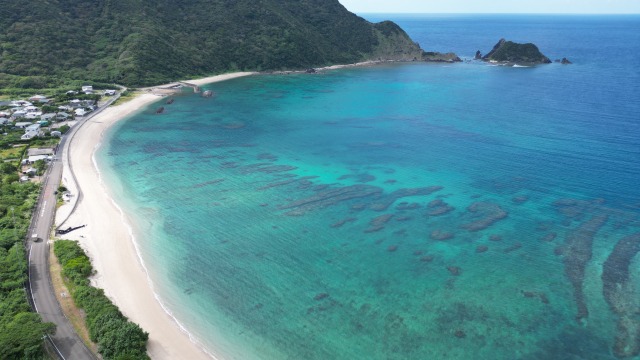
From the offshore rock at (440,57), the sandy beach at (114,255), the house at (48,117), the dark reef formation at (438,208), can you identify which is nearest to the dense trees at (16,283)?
the sandy beach at (114,255)

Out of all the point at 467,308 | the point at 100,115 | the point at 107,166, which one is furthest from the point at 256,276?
the point at 100,115

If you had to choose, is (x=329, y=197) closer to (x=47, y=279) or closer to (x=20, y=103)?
(x=47, y=279)

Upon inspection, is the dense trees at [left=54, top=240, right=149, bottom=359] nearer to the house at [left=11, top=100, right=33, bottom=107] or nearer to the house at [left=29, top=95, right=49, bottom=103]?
the house at [left=11, top=100, right=33, bottom=107]

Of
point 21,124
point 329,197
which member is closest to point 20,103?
point 21,124

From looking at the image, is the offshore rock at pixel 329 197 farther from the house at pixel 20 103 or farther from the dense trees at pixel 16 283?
the house at pixel 20 103

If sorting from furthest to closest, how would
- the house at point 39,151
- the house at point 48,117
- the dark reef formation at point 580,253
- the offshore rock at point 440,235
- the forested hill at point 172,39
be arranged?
the forested hill at point 172,39, the house at point 48,117, the house at point 39,151, the offshore rock at point 440,235, the dark reef formation at point 580,253
